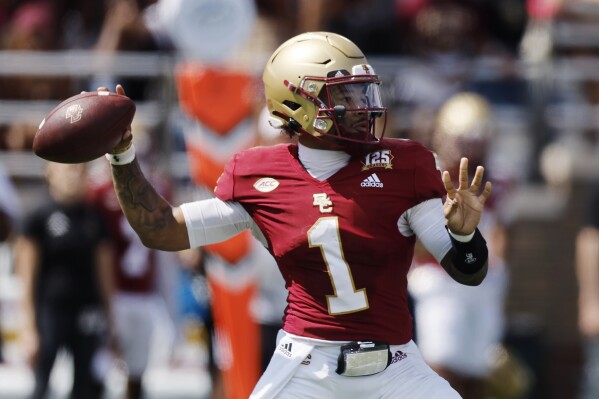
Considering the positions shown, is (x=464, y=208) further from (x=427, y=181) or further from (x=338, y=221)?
(x=338, y=221)

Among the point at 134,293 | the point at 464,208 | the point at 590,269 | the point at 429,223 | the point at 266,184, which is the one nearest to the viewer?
the point at 464,208

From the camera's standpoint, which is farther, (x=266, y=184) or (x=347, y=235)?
(x=266, y=184)

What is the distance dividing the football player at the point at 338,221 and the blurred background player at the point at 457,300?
3258 mm

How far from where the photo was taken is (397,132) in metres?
9.12

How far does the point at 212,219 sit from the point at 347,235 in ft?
1.68

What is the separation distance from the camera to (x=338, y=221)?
14.4 feet

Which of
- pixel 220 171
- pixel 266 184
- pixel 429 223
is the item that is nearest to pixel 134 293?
pixel 220 171

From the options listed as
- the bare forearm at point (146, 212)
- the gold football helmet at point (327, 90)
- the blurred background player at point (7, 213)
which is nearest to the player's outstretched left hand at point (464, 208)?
the gold football helmet at point (327, 90)

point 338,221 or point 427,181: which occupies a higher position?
point 427,181

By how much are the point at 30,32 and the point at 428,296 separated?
3644 mm

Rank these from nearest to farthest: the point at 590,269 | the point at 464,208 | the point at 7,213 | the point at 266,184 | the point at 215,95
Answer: the point at 464,208
the point at 266,184
the point at 590,269
the point at 215,95
the point at 7,213

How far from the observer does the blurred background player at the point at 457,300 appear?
25.7 feet

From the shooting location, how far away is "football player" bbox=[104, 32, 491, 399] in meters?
4.38

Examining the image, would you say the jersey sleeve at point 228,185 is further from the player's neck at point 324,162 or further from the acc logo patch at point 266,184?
the player's neck at point 324,162
